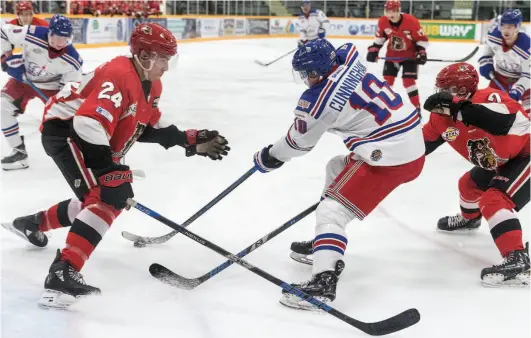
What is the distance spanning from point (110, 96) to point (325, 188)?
0.89 metres

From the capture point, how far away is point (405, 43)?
6.16 metres

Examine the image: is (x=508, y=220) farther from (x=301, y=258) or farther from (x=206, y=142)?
(x=206, y=142)

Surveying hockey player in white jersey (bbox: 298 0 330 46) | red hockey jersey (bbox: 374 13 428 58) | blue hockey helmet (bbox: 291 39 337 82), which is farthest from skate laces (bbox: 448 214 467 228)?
hockey player in white jersey (bbox: 298 0 330 46)

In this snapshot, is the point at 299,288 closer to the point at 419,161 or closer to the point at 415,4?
the point at 419,161

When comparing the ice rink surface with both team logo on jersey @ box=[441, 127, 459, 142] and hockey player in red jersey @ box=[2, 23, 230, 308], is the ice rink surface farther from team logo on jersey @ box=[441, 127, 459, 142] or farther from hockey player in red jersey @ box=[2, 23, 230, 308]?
team logo on jersey @ box=[441, 127, 459, 142]

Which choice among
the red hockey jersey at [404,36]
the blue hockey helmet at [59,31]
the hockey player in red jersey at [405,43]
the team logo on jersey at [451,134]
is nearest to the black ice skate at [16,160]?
the blue hockey helmet at [59,31]

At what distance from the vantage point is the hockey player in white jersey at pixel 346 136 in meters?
2.19

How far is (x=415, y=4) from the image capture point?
59.0ft

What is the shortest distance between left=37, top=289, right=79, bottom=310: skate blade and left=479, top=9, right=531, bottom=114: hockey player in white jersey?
3491 millimetres

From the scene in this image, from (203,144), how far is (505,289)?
132cm

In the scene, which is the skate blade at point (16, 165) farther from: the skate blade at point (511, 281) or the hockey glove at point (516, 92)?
the hockey glove at point (516, 92)

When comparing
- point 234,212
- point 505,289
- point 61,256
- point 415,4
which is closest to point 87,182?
point 61,256

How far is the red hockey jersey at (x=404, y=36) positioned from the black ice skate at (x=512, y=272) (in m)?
3.99

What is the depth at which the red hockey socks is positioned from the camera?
2449mm
